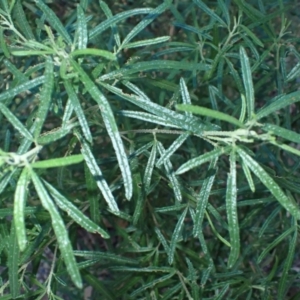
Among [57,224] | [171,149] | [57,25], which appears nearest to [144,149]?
[171,149]

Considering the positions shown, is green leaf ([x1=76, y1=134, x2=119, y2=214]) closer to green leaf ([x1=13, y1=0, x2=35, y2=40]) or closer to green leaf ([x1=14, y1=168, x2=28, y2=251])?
green leaf ([x1=14, y1=168, x2=28, y2=251])

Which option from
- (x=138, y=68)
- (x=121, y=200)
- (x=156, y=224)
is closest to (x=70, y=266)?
(x=138, y=68)

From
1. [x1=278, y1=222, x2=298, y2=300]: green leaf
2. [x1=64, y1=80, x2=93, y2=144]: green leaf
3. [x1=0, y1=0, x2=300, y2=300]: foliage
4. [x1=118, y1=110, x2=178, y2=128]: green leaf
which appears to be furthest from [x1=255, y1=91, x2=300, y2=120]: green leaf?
[x1=278, y1=222, x2=298, y2=300]: green leaf

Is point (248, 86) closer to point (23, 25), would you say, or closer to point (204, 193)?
point (204, 193)

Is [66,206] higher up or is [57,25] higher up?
[57,25]

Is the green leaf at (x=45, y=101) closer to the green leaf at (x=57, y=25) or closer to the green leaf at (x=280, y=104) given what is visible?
the green leaf at (x=57, y=25)

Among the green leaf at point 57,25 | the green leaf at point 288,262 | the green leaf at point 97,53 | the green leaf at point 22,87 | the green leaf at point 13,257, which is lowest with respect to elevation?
the green leaf at point 288,262

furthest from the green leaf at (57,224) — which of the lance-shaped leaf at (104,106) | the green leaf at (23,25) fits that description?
the green leaf at (23,25)
